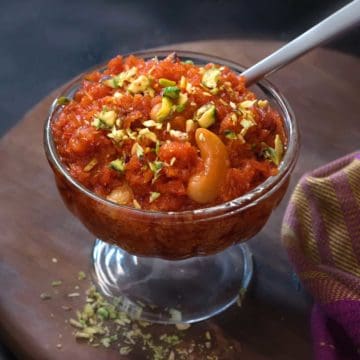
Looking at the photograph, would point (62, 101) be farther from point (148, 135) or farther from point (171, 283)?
point (171, 283)

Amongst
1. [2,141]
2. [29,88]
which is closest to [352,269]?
[2,141]

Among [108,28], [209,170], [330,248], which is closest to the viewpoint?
[209,170]

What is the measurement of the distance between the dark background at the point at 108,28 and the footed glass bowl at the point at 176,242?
1.09 meters

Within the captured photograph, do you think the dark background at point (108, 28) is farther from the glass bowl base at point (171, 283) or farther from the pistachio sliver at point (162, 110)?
the pistachio sliver at point (162, 110)

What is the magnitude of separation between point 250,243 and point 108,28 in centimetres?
140

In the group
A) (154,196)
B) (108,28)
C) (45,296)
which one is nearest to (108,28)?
(108,28)

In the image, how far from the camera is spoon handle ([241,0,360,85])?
96 centimetres

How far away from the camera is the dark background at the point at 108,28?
2.14 meters

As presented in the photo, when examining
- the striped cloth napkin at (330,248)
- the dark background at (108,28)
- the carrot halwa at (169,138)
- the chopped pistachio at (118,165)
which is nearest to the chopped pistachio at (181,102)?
the carrot halwa at (169,138)

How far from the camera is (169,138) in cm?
87

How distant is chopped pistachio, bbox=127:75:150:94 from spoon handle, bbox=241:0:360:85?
0.59 ft

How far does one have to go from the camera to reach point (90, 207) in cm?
88

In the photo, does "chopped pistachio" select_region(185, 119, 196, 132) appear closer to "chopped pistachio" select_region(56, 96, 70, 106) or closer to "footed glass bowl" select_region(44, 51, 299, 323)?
"footed glass bowl" select_region(44, 51, 299, 323)

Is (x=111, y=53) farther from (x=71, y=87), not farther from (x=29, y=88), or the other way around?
(x=71, y=87)
